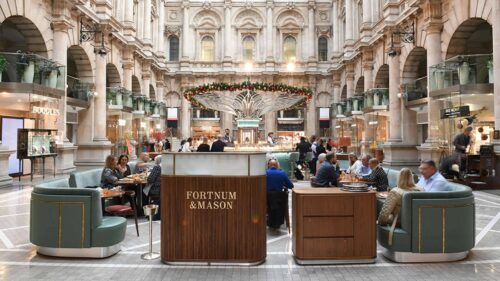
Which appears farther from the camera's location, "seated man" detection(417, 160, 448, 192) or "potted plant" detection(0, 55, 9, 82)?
"potted plant" detection(0, 55, 9, 82)

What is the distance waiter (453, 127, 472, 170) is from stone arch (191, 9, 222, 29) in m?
30.5

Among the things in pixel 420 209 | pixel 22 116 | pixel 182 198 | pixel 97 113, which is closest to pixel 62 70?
pixel 22 116

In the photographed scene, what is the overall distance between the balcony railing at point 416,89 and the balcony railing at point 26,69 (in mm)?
15984

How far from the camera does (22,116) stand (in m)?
16.4

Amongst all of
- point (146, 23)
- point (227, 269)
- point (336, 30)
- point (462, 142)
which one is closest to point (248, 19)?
point (336, 30)

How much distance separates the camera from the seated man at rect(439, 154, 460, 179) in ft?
41.8

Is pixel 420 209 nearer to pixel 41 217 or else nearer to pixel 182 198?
pixel 182 198

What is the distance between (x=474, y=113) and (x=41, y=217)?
12.9m

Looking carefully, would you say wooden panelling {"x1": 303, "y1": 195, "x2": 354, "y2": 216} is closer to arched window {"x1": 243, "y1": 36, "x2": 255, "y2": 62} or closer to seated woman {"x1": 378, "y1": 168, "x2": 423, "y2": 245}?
seated woman {"x1": 378, "y1": 168, "x2": 423, "y2": 245}

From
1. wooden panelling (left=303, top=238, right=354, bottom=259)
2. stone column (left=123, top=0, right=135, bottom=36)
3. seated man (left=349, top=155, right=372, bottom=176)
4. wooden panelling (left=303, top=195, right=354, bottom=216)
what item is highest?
stone column (left=123, top=0, right=135, bottom=36)

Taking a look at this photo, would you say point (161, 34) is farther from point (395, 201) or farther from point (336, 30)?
point (395, 201)

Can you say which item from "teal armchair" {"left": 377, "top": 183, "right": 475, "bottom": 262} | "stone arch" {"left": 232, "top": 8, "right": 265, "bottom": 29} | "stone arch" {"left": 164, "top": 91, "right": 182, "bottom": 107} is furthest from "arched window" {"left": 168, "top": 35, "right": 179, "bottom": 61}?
"teal armchair" {"left": 377, "top": 183, "right": 475, "bottom": 262}

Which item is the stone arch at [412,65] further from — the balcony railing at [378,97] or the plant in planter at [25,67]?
the plant in planter at [25,67]

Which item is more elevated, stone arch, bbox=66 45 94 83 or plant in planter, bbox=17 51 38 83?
stone arch, bbox=66 45 94 83
